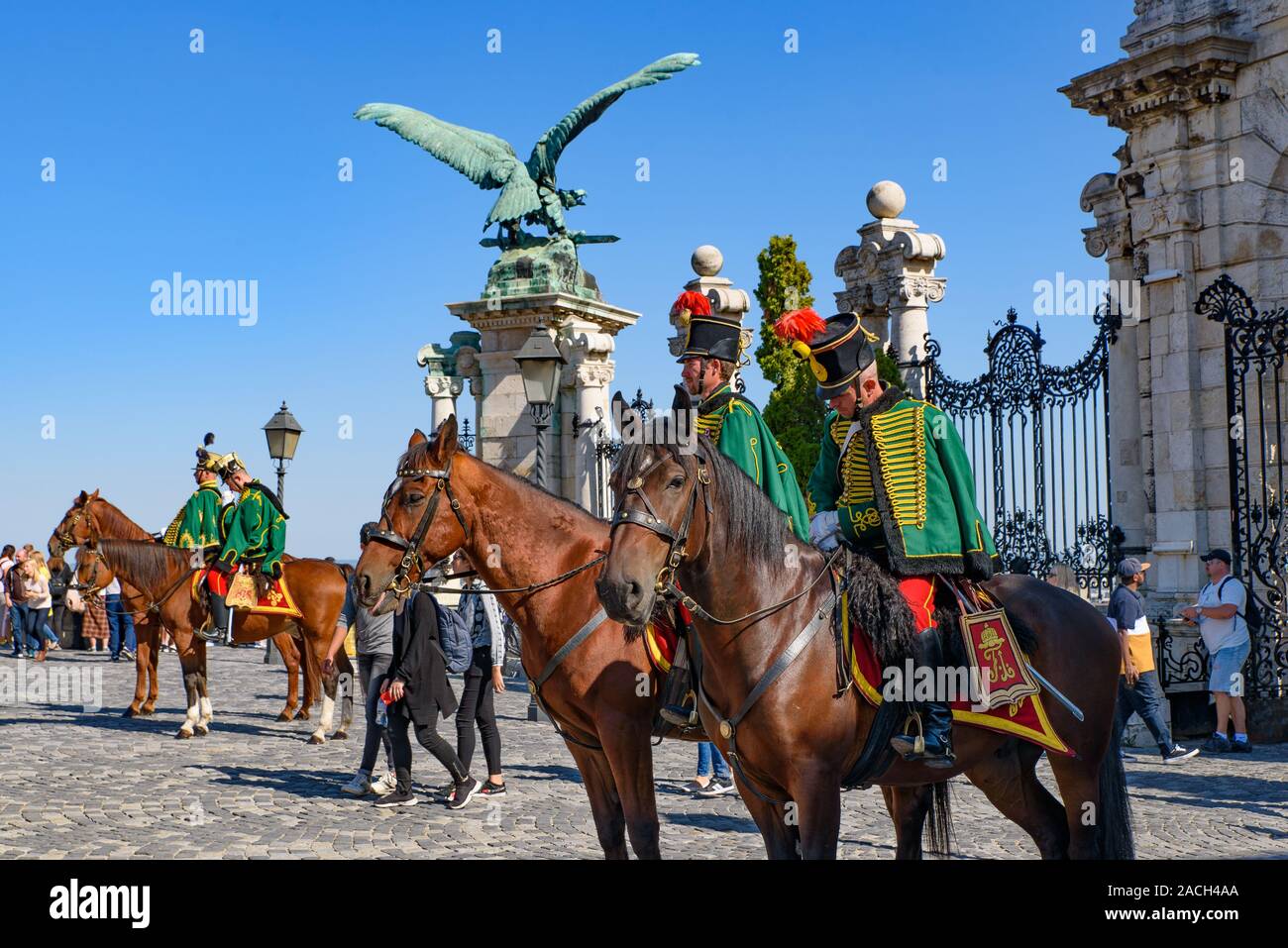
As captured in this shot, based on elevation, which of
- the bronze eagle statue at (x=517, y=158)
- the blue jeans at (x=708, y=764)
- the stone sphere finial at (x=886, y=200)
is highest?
the bronze eagle statue at (x=517, y=158)

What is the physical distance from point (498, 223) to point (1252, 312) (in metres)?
12.6

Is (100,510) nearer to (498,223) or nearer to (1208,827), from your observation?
(498,223)

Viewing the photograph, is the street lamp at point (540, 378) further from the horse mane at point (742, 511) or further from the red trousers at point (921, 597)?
the horse mane at point (742, 511)

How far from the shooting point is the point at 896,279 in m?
16.0

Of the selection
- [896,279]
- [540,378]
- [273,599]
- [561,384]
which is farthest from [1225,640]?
[561,384]

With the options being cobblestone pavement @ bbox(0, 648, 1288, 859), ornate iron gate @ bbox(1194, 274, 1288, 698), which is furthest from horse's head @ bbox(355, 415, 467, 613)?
ornate iron gate @ bbox(1194, 274, 1288, 698)

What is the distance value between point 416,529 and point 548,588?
28.7 inches

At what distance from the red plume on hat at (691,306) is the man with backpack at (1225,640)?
7.17 m

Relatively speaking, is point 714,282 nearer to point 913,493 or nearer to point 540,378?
point 540,378

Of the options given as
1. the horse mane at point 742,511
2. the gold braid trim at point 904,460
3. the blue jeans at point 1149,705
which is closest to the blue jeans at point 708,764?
the blue jeans at point 1149,705

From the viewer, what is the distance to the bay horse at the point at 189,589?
575 inches

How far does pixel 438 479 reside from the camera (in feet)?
21.7

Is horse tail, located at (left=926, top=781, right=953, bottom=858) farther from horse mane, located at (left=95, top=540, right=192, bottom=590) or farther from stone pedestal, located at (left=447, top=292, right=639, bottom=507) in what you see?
stone pedestal, located at (left=447, top=292, right=639, bottom=507)
